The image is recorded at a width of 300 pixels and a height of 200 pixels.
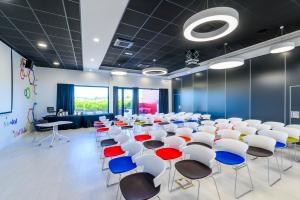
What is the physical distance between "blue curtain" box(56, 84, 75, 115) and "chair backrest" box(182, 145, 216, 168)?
7465 millimetres

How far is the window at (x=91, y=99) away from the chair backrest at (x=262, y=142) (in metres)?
7.79

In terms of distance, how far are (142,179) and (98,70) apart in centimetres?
786

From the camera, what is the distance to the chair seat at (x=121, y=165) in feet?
6.96

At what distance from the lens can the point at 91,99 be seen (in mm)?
8805

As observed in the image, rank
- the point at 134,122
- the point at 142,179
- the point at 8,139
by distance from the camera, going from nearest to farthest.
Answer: the point at 142,179, the point at 8,139, the point at 134,122

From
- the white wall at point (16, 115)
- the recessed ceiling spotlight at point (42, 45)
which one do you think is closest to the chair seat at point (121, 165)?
the white wall at point (16, 115)

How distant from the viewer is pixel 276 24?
11.6 feet

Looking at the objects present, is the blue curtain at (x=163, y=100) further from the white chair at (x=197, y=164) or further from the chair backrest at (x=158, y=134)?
the white chair at (x=197, y=164)

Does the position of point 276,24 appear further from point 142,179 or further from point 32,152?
A: point 32,152

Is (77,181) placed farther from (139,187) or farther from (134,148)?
(139,187)

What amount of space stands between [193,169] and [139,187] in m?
0.88

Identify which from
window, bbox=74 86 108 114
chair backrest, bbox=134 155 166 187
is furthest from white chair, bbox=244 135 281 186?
window, bbox=74 86 108 114

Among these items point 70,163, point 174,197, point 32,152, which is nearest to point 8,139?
point 32,152

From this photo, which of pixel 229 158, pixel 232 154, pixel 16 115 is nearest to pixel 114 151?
pixel 229 158
